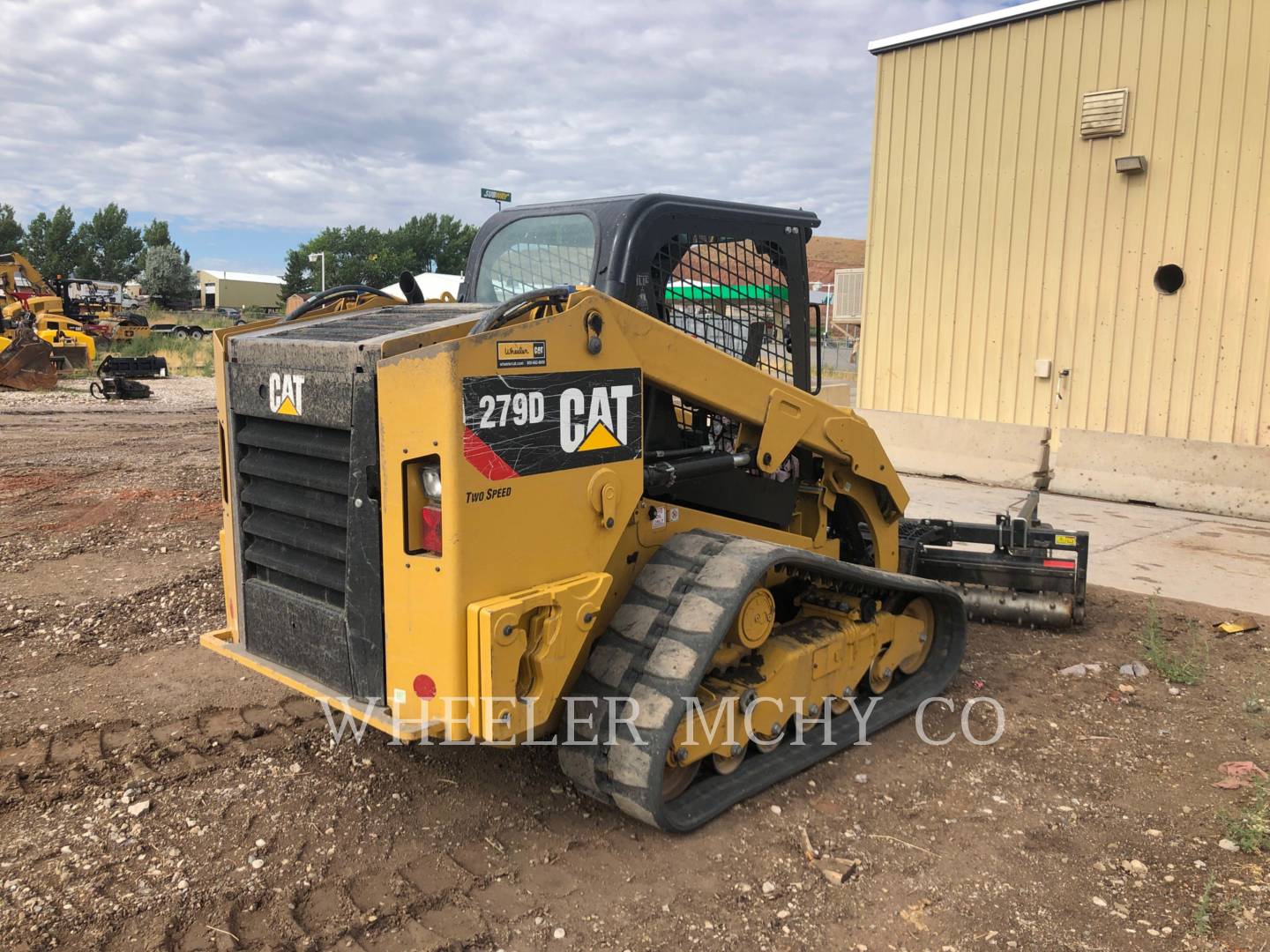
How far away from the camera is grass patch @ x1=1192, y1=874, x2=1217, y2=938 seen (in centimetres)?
288

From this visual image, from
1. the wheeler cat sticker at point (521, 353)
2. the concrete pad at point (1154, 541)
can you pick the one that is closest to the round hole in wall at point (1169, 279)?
the concrete pad at point (1154, 541)

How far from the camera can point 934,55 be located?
36.4 ft

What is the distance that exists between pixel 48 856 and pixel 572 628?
1846 mm

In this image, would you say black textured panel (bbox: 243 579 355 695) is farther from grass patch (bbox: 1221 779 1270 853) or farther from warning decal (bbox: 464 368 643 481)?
Answer: grass patch (bbox: 1221 779 1270 853)

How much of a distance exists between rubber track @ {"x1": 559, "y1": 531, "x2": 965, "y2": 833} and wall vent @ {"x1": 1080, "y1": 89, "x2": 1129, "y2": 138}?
787 cm

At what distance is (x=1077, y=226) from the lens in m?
10.0

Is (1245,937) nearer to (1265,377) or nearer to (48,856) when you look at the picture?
(48,856)

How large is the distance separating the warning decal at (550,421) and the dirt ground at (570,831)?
1322mm

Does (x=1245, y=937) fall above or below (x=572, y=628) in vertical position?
below

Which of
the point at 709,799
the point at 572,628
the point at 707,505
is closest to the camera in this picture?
the point at 572,628

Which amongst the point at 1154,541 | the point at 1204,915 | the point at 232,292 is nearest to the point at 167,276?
the point at 232,292

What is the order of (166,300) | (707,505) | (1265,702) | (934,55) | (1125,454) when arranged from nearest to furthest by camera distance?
(707,505), (1265,702), (1125,454), (934,55), (166,300)

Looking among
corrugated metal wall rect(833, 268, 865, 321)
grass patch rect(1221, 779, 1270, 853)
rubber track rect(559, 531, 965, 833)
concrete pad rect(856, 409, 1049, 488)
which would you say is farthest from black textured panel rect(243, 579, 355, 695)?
corrugated metal wall rect(833, 268, 865, 321)

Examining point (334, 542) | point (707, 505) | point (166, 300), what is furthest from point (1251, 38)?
point (166, 300)
